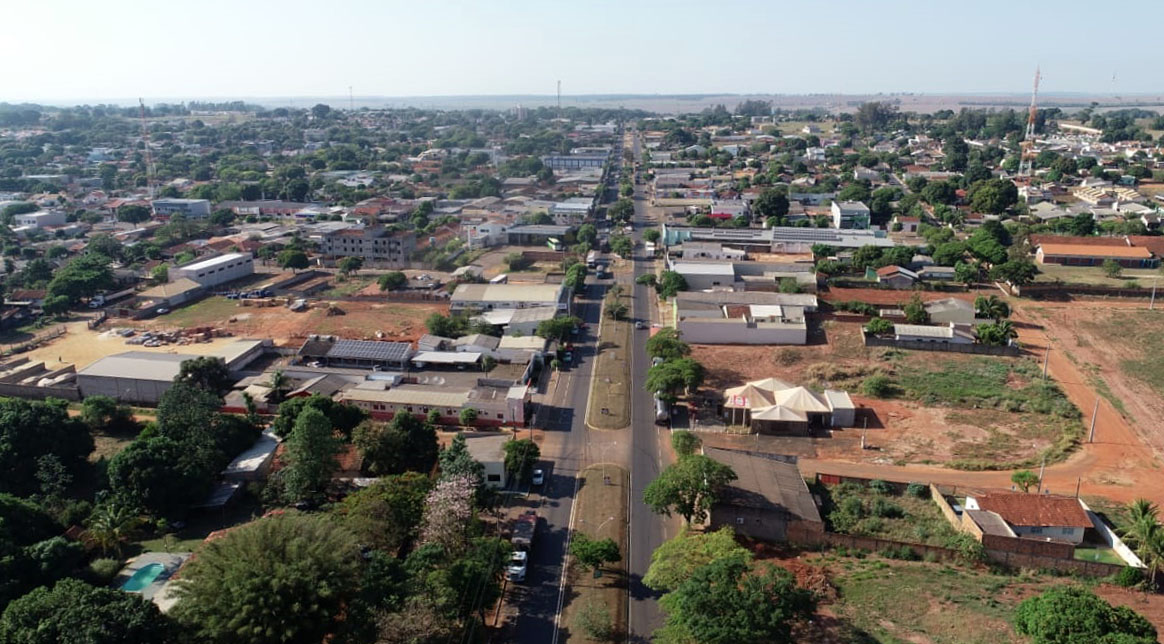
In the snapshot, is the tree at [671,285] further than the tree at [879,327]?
Yes

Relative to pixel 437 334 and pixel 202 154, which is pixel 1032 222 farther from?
pixel 202 154

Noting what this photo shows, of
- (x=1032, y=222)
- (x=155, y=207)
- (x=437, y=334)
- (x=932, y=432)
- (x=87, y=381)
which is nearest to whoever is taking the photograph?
(x=932, y=432)

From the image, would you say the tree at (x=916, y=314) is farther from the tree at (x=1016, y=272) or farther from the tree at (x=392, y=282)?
the tree at (x=392, y=282)

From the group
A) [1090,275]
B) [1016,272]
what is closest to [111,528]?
[1016,272]

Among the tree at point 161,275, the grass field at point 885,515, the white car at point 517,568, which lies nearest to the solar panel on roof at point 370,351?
the white car at point 517,568

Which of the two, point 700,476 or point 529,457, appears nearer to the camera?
point 700,476

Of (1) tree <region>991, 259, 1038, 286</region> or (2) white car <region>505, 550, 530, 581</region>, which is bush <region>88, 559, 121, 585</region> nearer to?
(2) white car <region>505, 550, 530, 581</region>

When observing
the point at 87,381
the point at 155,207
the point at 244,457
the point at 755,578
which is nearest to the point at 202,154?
the point at 155,207
